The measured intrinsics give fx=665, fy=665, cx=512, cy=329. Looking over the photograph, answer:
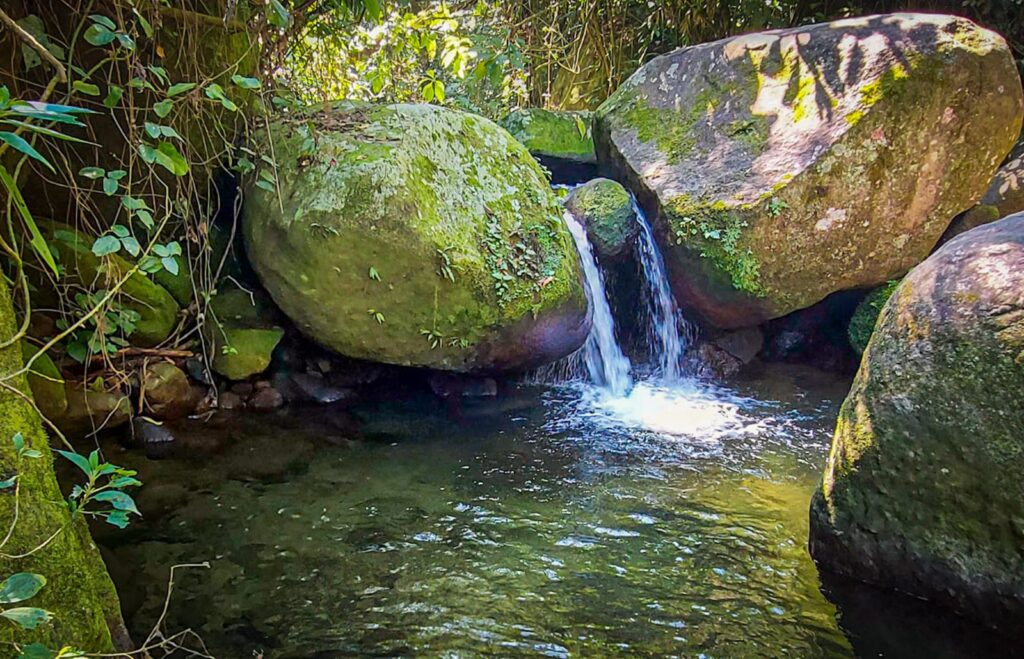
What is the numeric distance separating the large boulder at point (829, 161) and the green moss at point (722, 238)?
1cm

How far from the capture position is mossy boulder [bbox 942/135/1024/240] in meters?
6.29

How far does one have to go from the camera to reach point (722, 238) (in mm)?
5801

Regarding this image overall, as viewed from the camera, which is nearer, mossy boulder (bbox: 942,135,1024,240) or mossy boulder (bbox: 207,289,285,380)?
mossy boulder (bbox: 207,289,285,380)

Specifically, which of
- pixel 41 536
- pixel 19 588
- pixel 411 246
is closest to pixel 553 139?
pixel 411 246

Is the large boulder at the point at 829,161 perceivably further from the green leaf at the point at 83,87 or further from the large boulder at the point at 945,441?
the green leaf at the point at 83,87

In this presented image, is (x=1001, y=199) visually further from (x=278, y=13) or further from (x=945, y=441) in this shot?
(x=278, y=13)

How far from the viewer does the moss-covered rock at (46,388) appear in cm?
367

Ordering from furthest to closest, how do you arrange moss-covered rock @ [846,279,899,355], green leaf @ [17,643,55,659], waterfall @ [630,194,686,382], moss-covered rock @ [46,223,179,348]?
waterfall @ [630,194,686,382] < moss-covered rock @ [846,279,899,355] < moss-covered rock @ [46,223,179,348] < green leaf @ [17,643,55,659]

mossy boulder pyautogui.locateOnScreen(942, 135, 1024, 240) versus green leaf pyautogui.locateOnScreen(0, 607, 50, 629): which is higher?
mossy boulder pyautogui.locateOnScreen(942, 135, 1024, 240)

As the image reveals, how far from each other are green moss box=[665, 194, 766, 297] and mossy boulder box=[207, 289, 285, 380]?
141 inches

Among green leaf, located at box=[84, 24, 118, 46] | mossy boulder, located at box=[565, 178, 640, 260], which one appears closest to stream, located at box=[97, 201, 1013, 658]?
mossy boulder, located at box=[565, 178, 640, 260]

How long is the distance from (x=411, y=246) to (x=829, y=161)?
3.57 metres

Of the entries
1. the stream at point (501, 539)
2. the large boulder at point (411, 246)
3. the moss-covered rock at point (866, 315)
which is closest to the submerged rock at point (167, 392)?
the stream at point (501, 539)

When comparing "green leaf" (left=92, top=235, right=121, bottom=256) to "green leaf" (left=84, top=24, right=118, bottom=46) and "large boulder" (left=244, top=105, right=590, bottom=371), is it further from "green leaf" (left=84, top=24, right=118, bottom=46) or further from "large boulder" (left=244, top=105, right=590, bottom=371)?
"large boulder" (left=244, top=105, right=590, bottom=371)
